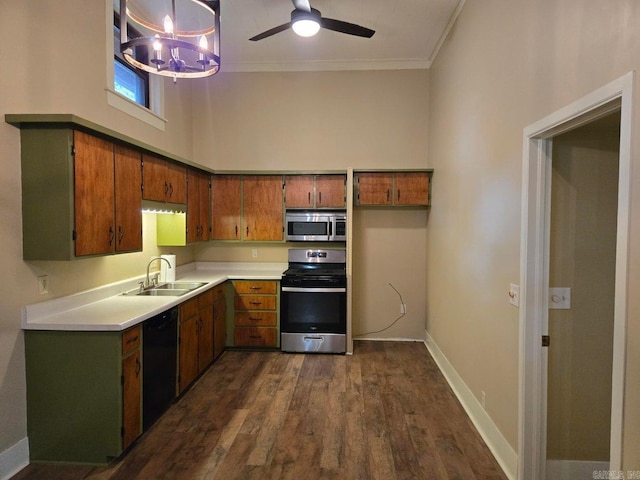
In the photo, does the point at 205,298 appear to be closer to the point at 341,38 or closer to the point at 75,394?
the point at 75,394

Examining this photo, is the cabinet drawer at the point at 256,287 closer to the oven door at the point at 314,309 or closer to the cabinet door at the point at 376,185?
the oven door at the point at 314,309

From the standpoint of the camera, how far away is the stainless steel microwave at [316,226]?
460cm

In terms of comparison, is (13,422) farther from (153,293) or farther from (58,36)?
(58,36)

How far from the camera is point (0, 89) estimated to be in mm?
2207

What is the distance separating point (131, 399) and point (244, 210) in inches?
104

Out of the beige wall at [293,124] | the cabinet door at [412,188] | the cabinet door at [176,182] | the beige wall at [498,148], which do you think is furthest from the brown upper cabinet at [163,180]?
the beige wall at [498,148]

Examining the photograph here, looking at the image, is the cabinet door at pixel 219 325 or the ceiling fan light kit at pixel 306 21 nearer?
the ceiling fan light kit at pixel 306 21

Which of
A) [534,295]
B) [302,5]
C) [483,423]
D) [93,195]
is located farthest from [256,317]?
[302,5]

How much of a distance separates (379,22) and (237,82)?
6.71 feet

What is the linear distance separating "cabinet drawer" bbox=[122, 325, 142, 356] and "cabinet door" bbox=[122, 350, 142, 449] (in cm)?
5

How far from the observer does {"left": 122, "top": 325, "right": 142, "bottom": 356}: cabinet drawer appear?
94.5 inches

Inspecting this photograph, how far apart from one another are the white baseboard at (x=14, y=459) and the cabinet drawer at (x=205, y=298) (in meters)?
1.60

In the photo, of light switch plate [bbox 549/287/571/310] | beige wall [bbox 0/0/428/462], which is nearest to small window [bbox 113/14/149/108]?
beige wall [bbox 0/0/428/462]

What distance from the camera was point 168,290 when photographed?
3.63 metres
